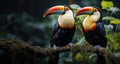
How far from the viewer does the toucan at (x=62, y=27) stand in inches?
130

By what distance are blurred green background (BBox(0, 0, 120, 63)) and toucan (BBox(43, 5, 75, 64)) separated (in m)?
0.06

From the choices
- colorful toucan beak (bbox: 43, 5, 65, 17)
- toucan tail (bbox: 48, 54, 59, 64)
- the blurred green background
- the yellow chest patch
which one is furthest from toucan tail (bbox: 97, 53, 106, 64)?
colorful toucan beak (bbox: 43, 5, 65, 17)

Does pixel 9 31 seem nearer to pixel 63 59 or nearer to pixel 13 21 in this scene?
pixel 13 21

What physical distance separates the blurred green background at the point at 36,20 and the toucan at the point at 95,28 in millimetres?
78

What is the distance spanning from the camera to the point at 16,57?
11.0 ft

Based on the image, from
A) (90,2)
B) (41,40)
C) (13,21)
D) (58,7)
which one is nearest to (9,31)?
(13,21)

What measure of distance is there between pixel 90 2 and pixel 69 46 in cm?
51

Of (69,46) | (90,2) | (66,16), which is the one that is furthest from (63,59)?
(90,2)

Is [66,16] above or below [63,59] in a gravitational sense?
above

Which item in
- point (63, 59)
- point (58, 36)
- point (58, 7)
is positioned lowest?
point (63, 59)

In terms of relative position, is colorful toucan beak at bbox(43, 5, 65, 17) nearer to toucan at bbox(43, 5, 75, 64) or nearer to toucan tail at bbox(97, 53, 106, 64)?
toucan at bbox(43, 5, 75, 64)

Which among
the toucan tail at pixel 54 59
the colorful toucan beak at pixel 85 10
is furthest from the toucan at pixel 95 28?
the toucan tail at pixel 54 59

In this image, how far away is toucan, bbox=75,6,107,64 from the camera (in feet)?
10.8

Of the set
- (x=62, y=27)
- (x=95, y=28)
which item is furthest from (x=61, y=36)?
(x=95, y=28)
